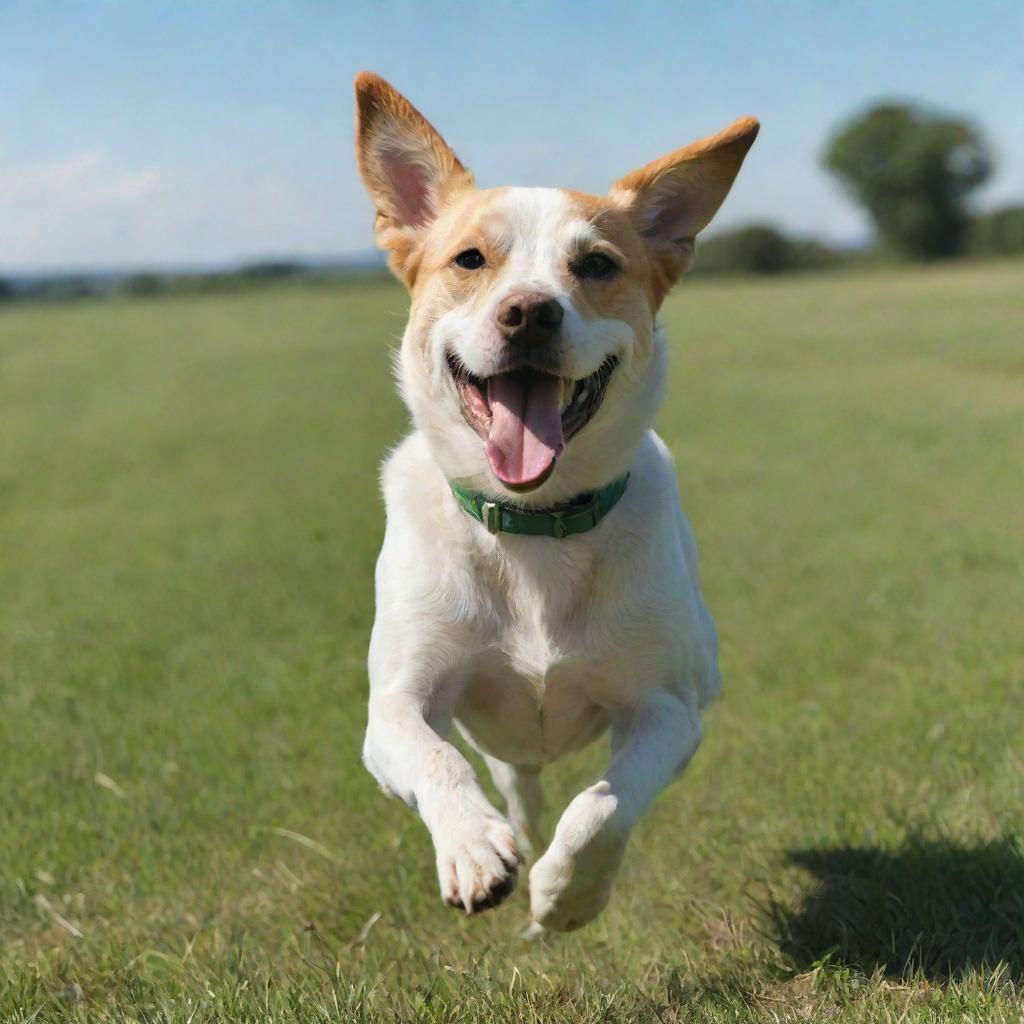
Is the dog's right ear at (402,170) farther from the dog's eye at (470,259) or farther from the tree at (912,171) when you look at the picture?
the tree at (912,171)

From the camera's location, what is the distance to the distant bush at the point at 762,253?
72.9 m

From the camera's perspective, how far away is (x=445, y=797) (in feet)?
11.2

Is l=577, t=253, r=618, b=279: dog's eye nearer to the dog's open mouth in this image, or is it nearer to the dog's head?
the dog's head

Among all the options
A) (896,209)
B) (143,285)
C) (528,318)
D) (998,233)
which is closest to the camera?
(528,318)

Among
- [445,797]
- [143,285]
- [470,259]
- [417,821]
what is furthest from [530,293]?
[143,285]

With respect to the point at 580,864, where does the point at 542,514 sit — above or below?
above

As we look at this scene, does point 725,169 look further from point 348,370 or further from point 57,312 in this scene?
point 57,312

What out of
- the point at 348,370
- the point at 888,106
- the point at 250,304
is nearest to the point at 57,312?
the point at 250,304

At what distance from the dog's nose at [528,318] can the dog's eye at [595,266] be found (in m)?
0.45

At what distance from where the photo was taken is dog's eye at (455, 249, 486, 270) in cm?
424

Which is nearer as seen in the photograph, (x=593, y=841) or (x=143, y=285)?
(x=593, y=841)

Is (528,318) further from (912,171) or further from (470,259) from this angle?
(912,171)

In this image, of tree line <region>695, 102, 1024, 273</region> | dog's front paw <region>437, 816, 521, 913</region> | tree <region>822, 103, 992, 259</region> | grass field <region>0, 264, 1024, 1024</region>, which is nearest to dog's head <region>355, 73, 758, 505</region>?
grass field <region>0, 264, 1024, 1024</region>

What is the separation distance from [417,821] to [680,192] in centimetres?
262
